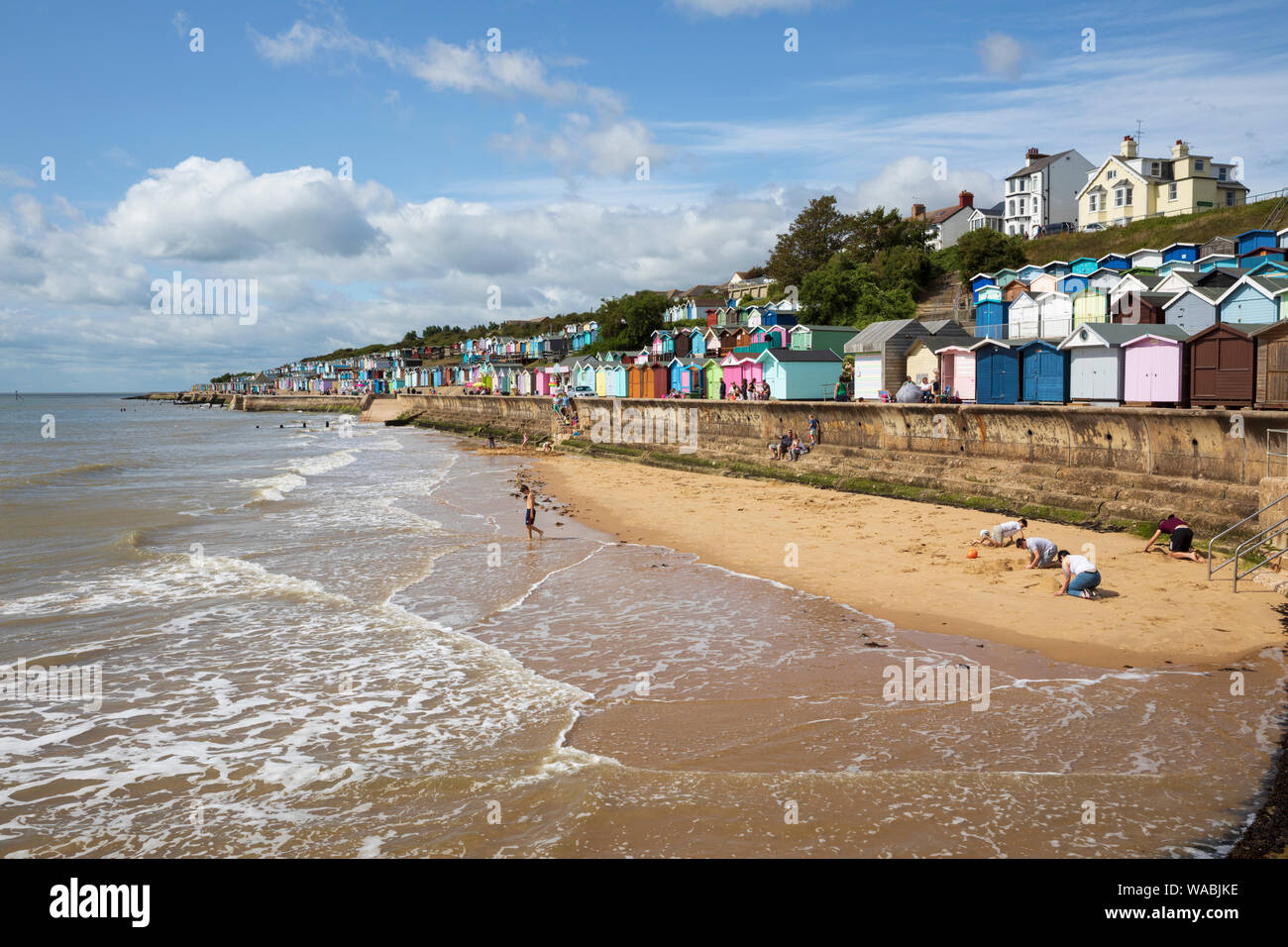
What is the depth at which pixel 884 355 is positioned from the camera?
31.3 metres

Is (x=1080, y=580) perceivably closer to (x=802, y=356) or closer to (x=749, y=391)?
(x=802, y=356)

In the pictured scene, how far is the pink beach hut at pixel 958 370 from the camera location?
2709 cm

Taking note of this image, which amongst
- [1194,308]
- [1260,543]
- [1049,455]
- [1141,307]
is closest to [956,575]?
[1260,543]

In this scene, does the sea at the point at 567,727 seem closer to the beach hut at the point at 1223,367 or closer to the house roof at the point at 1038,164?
the beach hut at the point at 1223,367

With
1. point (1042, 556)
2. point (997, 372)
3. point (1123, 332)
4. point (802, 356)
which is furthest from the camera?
point (802, 356)

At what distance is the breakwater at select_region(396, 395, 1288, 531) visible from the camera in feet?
51.5

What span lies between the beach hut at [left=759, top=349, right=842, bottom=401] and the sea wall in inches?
127

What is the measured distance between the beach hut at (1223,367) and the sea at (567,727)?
9.84m

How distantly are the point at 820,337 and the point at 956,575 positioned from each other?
2834cm

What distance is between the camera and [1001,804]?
6.79m
